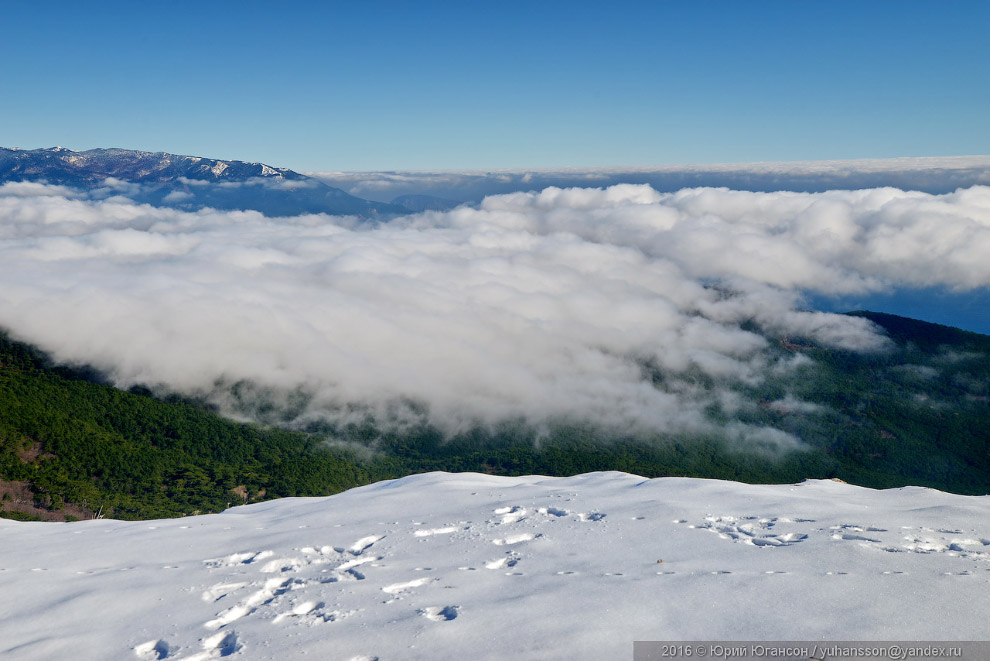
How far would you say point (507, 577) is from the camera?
18172mm

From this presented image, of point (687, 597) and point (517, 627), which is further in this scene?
point (687, 597)

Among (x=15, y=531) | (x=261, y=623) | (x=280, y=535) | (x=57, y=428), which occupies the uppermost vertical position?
(x=261, y=623)

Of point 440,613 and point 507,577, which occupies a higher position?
point 440,613

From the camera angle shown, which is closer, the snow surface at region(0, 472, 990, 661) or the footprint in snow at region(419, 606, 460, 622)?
the snow surface at region(0, 472, 990, 661)

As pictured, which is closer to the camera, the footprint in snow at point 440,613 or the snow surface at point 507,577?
the snow surface at point 507,577

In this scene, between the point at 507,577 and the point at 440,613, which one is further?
the point at 507,577

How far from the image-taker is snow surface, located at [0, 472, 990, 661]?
14.0 metres

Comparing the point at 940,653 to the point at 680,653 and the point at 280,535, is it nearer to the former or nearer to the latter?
the point at 680,653

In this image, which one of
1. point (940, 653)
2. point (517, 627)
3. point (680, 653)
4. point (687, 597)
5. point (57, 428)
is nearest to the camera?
point (940, 653)

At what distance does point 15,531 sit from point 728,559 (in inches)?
1280

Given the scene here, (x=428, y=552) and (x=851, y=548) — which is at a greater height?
(x=851, y=548)

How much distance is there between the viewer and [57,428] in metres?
196

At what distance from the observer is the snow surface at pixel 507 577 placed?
1405cm

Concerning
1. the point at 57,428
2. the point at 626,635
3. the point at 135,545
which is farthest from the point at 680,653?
the point at 57,428
